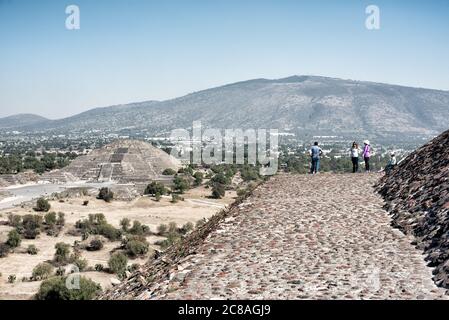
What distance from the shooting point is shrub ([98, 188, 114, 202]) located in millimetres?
46469

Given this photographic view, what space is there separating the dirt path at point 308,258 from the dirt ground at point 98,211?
1029 centimetres

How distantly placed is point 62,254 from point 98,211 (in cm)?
1615

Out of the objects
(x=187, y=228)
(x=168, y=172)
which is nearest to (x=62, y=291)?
(x=187, y=228)

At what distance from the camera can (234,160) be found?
96.1m

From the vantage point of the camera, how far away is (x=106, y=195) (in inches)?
1841

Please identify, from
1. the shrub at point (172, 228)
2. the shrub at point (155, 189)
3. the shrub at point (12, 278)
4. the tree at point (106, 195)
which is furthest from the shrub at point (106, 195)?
the shrub at point (12, 278)

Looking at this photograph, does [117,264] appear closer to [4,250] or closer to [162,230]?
[4,250]

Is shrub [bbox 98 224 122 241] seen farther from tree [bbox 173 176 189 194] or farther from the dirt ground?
tree [bbox 173 176 189 194]

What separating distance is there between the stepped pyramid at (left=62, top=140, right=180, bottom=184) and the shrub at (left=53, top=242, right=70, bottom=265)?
32.1 metres

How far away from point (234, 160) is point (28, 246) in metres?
69.2
